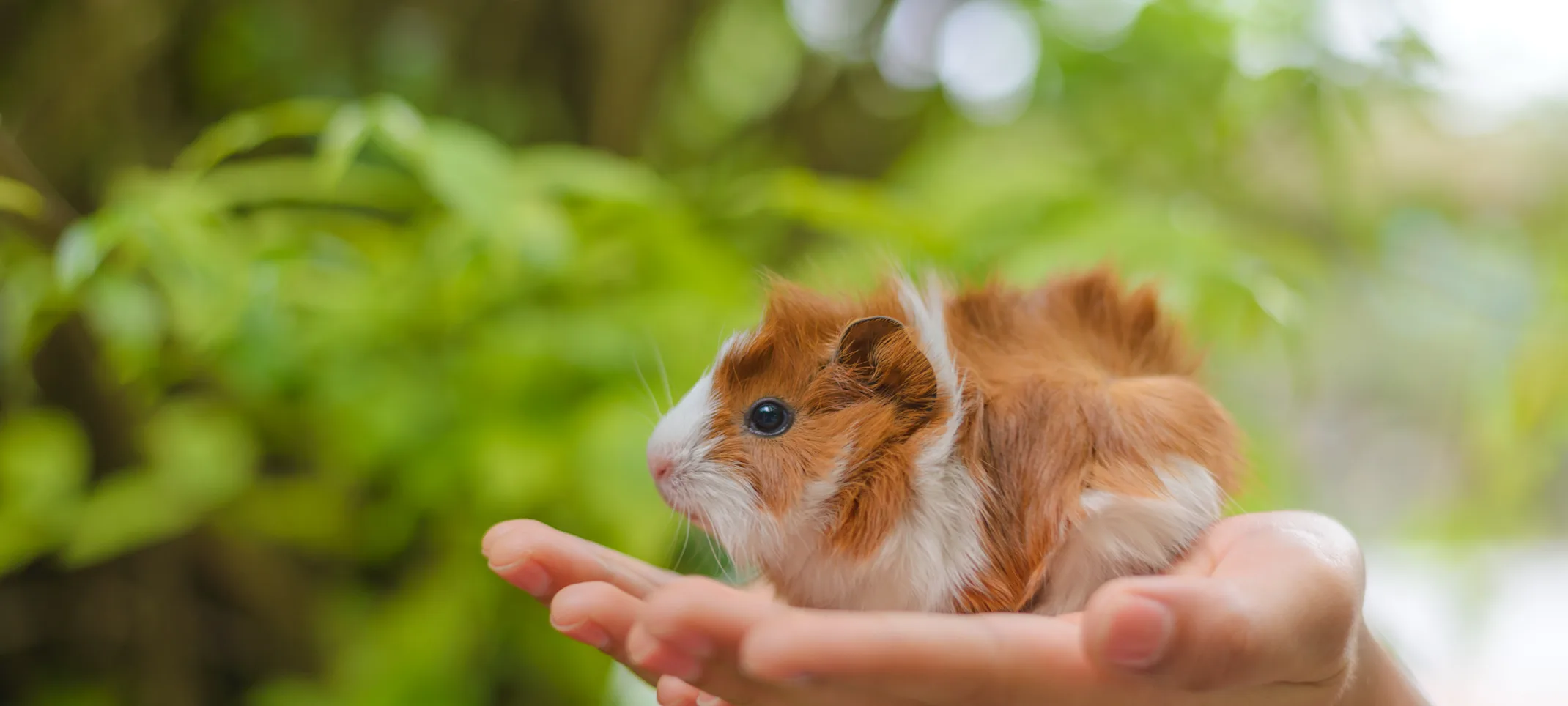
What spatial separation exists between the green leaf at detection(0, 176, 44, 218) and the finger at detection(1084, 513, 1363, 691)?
2.96ft

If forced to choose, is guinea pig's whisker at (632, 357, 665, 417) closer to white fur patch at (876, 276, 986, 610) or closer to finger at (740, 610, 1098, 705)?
white fur patch at (876, 276, 986, 610)

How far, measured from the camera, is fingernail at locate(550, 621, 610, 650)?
52 centimetres

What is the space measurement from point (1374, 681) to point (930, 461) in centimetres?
32

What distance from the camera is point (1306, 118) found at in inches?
48.3

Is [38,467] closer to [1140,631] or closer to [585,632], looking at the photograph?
[585,632]

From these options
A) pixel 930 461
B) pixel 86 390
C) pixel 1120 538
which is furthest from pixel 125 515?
pixel 1120 538

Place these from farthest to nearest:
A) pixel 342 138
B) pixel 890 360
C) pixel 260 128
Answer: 1. pixel 260 128
2. pixel 342 138
3. pixel 890 360

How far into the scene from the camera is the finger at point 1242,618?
0.40 meters

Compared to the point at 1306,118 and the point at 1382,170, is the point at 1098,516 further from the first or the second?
the point at 1382,170

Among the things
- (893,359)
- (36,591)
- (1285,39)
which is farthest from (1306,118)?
(36,591)

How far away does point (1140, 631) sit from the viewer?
397 millimetres

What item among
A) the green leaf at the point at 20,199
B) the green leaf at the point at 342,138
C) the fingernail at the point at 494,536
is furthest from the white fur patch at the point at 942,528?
the green leaf at the point at 20,199

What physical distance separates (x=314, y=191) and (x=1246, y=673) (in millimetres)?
1199

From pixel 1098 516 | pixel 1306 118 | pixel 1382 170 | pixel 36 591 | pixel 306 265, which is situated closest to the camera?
pixel 1098 516
